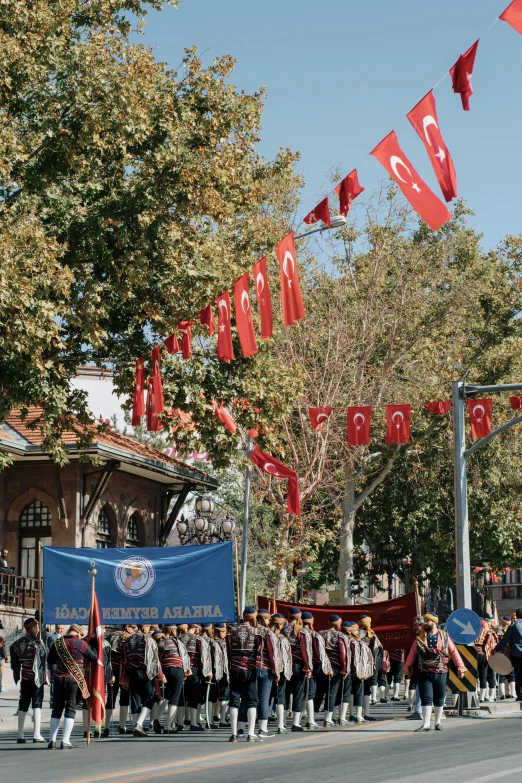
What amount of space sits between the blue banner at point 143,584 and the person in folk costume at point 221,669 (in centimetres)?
26

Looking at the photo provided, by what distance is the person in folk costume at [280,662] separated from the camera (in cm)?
1671

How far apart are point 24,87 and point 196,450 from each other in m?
7.34

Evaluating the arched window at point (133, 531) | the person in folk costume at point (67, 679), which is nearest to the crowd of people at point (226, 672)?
the person in folk costume at point (67, 679)

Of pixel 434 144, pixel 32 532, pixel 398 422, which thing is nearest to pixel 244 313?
pixel 434 144

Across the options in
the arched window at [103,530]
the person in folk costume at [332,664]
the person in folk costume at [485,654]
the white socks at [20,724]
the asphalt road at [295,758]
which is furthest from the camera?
the arched window at [103,530]

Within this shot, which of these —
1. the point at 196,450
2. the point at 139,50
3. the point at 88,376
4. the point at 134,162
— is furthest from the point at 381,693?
the point at 88,376

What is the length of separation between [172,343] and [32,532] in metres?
11.6

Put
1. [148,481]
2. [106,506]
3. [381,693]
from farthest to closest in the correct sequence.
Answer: [148,481], [106,506], [381,693]

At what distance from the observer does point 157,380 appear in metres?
21.0

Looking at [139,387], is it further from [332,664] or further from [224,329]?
[332,664]

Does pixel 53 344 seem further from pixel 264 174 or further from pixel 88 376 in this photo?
pixel 88 376

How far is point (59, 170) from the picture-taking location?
20.7 metres

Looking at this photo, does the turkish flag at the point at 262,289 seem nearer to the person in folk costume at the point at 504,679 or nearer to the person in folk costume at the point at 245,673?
the person in folk costume at the point at 245,673

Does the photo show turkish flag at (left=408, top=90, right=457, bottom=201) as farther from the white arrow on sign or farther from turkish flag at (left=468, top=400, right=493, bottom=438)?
turkish flag at (left=468, top=400, right=493, bottom=438)
